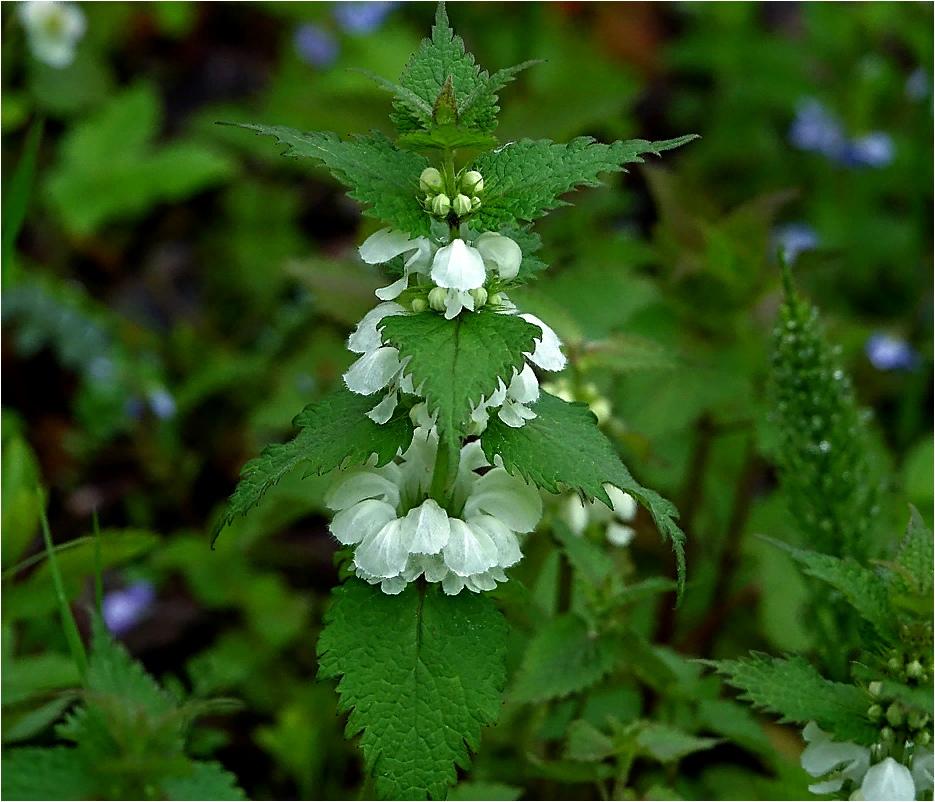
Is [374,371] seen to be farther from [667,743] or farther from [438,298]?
[667,743]

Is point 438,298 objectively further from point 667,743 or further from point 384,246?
point 667,743

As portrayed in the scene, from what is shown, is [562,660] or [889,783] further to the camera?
[562,660]

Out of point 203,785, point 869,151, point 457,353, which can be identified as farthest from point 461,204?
point 869,151

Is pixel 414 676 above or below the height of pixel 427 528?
below

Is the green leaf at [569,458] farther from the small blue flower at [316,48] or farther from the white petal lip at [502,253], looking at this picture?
the small blue flower at [316,48]

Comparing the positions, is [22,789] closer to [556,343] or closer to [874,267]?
[556,343]

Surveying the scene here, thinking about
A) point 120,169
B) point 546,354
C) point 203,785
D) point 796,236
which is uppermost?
point 120,169

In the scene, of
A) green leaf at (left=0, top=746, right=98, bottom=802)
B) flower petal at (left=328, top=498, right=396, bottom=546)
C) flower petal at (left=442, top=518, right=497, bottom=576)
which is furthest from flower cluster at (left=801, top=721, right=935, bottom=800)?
green leaf at (left=0, top=746, right=98, bottom=802)

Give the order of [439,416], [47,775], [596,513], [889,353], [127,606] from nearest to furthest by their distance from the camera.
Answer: [439,416]
[47,775]
[596,513]
[127,606]
[889,353]

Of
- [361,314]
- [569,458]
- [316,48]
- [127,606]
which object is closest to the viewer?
[569,458]

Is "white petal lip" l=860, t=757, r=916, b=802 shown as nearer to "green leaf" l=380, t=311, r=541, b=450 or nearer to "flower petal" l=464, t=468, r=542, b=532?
"flower petal" l=464, t=468, r=542, b=532
